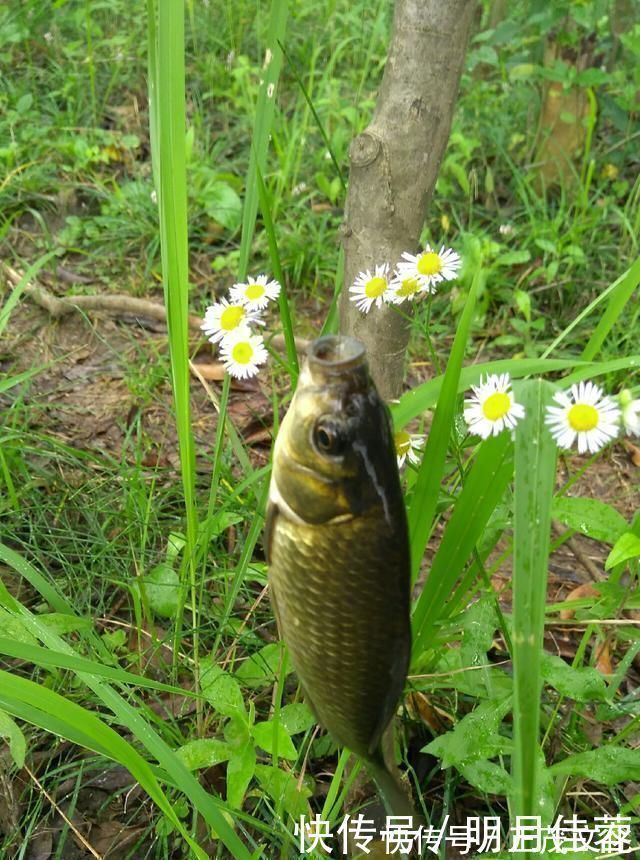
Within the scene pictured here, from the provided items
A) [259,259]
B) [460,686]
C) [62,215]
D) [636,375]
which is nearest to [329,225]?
[259,259]

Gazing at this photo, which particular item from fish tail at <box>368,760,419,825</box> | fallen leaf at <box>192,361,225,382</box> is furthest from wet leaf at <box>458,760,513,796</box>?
fallen leaf at <box>192,361,225,382</box>

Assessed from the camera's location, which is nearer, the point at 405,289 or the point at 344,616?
the point at 344,616

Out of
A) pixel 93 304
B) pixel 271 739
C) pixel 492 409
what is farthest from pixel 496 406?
pixel 93 304

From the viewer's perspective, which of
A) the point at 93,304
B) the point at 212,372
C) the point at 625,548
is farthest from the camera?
the point at 93,304

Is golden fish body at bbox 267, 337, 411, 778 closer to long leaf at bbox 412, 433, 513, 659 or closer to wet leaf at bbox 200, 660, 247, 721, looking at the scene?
long leaf at bbox 412, 433, 513, 659

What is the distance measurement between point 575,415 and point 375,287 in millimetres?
488

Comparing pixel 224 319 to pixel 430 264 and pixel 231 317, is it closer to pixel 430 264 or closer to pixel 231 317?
pixel 231 317

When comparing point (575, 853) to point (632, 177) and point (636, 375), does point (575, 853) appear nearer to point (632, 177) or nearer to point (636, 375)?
point (636, 375)

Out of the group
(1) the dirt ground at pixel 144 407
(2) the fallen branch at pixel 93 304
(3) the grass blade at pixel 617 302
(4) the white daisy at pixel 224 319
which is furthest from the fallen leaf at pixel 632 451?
(4) the white daisy at pixel 224 319

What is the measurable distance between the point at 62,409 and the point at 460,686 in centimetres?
153

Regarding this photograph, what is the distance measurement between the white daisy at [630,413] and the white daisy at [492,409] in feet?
0.43

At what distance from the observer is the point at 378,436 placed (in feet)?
2.62

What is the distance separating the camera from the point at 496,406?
1.02m

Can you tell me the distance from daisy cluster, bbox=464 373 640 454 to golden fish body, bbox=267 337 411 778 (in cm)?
20
